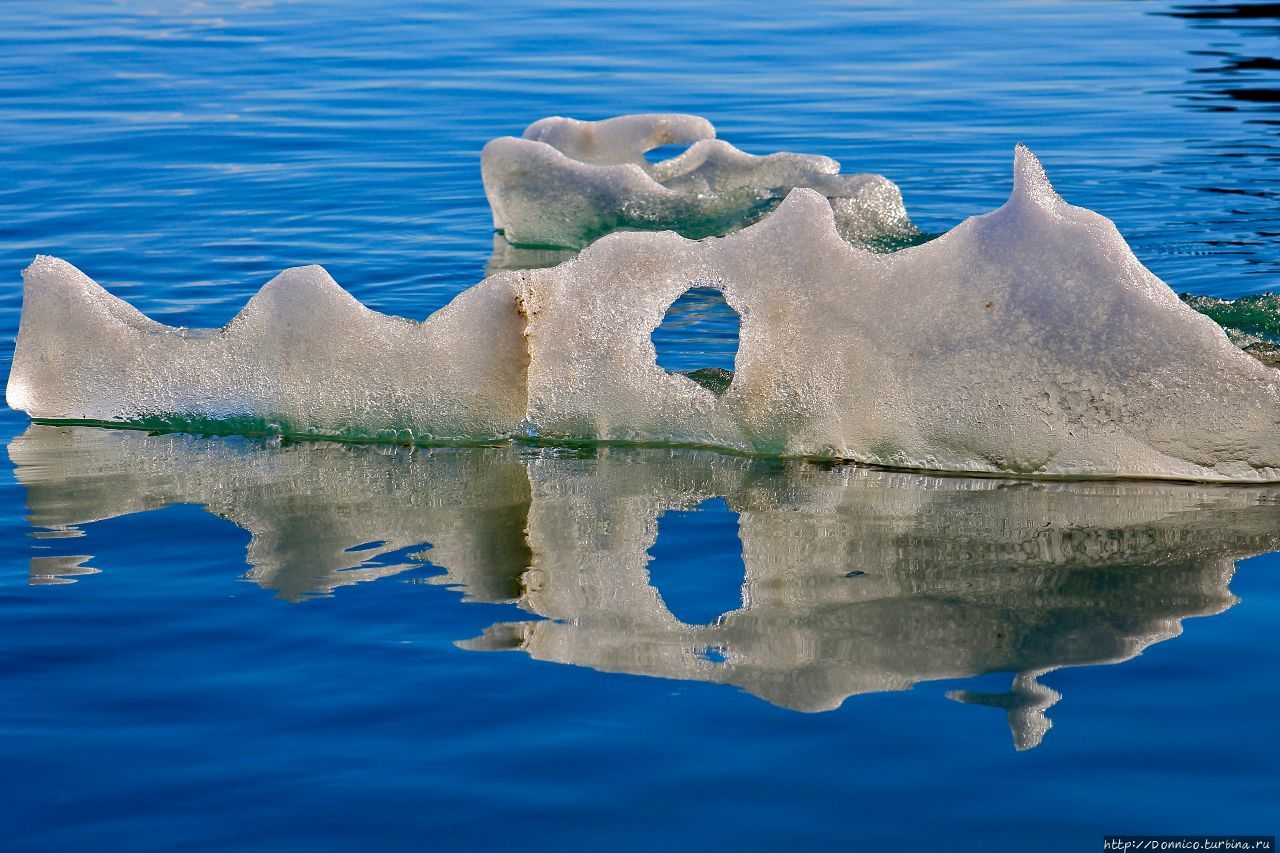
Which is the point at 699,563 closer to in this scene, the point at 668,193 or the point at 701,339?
the point at 701,339

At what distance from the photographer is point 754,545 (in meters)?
3.94

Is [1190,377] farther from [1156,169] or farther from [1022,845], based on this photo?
[1156,169]

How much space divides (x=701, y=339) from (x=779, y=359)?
135cm

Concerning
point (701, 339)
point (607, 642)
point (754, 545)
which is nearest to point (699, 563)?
point (754, 545)

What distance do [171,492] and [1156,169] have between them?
6.47 m

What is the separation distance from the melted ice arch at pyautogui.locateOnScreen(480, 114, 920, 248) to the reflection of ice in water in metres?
3.26

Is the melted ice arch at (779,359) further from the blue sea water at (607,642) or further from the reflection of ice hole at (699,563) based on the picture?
the reflection of ice hole at (699,563)

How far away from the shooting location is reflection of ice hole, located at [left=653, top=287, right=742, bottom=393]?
5.15 m

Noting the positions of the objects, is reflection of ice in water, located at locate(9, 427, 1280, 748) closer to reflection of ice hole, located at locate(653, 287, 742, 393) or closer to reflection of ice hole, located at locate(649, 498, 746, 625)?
reflection of ice hole, located at locate(649, 498, 746, 625)

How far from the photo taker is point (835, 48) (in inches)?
556

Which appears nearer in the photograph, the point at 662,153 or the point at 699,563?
the point at 699,563

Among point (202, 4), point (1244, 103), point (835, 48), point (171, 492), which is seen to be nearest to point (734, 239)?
point (171, 492)

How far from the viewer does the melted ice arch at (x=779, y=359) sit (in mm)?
4344

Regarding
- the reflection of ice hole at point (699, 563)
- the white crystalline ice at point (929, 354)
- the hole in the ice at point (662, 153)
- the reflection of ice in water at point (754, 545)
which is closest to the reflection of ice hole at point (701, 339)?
the white crystalline ice at point (929, 354)
